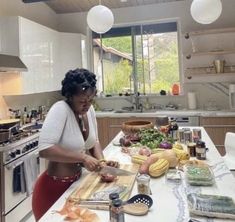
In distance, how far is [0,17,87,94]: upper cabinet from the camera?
3.33 m

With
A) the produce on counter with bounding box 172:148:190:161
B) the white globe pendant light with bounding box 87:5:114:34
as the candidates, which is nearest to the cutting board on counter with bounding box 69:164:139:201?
the produce on counter with bounding box 172:148:190:161

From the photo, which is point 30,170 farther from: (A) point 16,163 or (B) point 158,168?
(B) point 158,168

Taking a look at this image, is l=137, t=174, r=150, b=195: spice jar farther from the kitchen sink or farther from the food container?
the kitchen sink

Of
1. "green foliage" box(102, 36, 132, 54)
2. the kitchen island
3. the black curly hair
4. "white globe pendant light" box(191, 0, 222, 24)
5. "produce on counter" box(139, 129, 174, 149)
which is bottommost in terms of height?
the kitchen island

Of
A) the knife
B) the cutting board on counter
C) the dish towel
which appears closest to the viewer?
the cutting board on counter

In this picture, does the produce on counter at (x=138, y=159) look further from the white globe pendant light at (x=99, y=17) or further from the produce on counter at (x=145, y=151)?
the white globe pendant light at (x=99, y=17)

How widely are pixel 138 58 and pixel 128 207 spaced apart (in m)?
4.14

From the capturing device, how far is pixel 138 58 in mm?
5062

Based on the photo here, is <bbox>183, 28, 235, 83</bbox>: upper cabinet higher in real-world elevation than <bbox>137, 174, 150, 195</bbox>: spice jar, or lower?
higher

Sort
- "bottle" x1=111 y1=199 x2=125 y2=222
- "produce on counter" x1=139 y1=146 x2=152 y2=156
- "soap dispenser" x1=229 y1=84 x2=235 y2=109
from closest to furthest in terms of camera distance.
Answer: "bottle" x1=111 y1=199 x2=125 y2=222, "produce on counter" x1=139 y1=146 x2=152 y2=156, "soap dispenser" x1=229 y1=84 x2=235 y2=109

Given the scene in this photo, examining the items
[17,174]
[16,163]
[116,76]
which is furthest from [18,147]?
[116,76]

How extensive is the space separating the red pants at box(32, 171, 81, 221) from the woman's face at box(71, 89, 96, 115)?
0.43 metres

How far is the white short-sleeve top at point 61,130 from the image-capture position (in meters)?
1.54

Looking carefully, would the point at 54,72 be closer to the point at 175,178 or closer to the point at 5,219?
the point at 5,219
